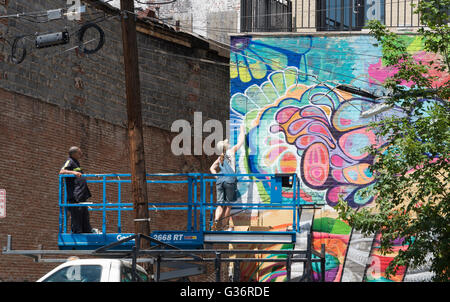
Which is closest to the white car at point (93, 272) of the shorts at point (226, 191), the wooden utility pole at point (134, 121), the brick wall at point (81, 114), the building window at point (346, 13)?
the wooden utility pole at point (134, 121)

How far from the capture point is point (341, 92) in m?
20.0

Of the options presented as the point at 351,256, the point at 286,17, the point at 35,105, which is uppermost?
the point at 286,17

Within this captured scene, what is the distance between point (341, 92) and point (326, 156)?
1632 millimetres

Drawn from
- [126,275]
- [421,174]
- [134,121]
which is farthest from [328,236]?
[126,275]

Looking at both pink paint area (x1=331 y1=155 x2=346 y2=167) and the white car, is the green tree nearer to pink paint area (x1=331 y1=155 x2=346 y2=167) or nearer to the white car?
pink paint area (x1=331 y1=155 x2=346 y2=167)

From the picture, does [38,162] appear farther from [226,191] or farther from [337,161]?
[337,161]

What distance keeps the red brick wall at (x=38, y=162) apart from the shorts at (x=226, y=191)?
5673mm

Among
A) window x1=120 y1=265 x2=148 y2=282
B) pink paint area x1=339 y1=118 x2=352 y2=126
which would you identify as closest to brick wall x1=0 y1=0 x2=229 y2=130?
pink paint area x1=339 y1=118 x2=352 y2=126

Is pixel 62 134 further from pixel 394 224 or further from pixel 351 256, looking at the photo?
pixel 394 224

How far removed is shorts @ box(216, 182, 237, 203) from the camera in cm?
1659

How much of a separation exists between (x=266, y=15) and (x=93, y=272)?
1267 cm
